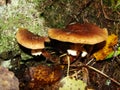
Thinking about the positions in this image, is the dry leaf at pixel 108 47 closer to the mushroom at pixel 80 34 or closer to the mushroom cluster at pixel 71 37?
the mushroom cluster at pixel 71 37

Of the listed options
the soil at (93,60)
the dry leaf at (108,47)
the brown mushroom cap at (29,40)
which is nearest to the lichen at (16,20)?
the soil at (93,60)

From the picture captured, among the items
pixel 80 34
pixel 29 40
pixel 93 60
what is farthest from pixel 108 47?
pixel 29 40

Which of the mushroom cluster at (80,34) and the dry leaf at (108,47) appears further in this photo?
the dry leaf at (108,47)

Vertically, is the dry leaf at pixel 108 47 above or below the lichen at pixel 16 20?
below

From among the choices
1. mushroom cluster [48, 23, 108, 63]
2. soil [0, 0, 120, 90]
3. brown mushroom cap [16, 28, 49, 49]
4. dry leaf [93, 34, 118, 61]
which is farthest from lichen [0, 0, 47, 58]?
dry leaf [93, 34, 118, 61]

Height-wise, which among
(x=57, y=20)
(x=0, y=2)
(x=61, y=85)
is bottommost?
(x=61, y=85)

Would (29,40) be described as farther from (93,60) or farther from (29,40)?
(93,60)

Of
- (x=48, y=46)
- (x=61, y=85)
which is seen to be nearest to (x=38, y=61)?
(x=48, y=46)

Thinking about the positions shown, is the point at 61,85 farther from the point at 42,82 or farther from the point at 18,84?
the point at 18,84
